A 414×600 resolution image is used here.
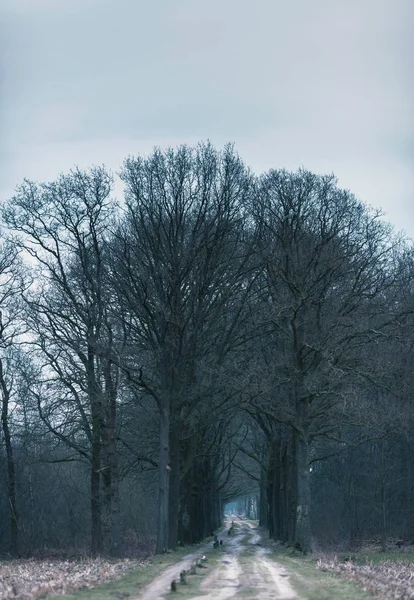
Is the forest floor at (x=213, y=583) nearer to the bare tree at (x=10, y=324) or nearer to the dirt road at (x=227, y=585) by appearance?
the dirt road at (x=227, y=585)

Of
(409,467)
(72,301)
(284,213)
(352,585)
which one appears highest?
(284,213)

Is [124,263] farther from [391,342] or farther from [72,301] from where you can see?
[391,342]

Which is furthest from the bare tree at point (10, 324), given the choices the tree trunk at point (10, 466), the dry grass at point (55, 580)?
the dry grass at point (55, 580)

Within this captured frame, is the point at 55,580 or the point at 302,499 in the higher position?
the point at 302,499

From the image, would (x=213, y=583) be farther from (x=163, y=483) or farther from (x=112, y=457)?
(x=112, y=457)

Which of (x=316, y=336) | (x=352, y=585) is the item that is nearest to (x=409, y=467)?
(x=316, y=336)

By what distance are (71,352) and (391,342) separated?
1478cm

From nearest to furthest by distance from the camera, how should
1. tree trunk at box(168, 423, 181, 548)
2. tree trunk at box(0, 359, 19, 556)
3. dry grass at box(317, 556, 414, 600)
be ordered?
dry grass at box(317, 556, 414, 600) < tree trunk at box(168, 423, 181, 548) < tree trunk at box(0, 359, 19, 556)

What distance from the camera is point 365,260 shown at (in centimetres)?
3691

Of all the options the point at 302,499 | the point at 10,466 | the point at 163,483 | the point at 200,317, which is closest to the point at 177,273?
the point at 200,317

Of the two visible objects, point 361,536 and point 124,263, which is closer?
point 124,263

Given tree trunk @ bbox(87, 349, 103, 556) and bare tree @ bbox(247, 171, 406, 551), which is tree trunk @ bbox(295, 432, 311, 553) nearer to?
bare tree @ bbox(247, 171, 406, 551)

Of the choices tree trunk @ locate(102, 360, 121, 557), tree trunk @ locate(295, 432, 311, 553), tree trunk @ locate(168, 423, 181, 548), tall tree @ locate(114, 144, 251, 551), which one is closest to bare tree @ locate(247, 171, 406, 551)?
tree trunk @ locate(295, 432, 311, 553)

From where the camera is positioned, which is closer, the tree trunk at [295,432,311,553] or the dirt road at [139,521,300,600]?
the dirt road at [139,521,300,600]
